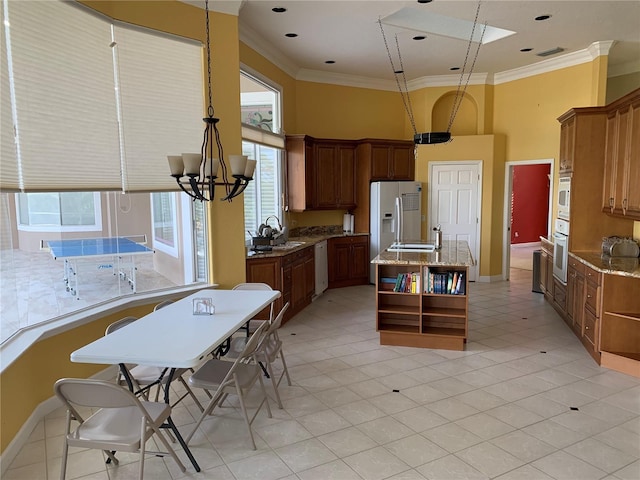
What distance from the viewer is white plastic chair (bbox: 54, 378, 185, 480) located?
2201mm

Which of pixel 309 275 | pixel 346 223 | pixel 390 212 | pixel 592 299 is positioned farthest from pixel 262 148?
pixel 592 299

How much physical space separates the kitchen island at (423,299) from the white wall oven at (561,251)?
1.34 m

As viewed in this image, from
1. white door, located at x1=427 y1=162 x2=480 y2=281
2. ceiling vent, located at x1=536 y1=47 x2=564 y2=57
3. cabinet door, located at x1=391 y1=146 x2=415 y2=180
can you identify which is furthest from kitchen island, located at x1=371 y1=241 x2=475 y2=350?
ceiling vent, located at x1=536 y1=47 x2=564 y2=57

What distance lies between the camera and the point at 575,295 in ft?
16.5

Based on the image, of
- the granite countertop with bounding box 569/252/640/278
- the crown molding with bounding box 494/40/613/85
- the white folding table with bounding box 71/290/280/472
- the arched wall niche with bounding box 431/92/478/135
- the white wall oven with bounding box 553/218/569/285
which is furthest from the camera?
the arched wall niche with bounding box 431/92/478/135

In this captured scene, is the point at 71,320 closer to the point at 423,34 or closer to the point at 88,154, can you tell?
the point at 88,154

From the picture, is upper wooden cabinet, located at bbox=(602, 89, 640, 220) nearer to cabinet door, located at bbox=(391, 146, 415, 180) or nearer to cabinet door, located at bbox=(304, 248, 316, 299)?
cabinet door, located at bbox=(391, 146, 415, 180)

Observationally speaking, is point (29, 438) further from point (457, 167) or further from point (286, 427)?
point (457, 167)

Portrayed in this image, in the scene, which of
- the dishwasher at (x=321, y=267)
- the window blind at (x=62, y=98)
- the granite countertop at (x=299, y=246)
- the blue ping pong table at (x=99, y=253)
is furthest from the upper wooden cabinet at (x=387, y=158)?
the window blind at (x=62, y=98)

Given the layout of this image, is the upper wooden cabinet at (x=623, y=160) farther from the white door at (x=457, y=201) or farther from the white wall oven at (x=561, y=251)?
the white door at (x=457, y=201)

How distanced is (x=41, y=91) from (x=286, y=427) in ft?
9.95

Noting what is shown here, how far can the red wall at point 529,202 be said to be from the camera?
11.7 metres

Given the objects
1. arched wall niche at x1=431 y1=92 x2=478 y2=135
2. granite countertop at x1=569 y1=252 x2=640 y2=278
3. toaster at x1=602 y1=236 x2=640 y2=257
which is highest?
arched wall niche at x1=431 y1=92 x2=478 y2=135

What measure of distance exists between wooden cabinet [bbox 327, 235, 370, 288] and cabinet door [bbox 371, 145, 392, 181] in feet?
3.55
